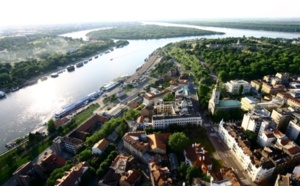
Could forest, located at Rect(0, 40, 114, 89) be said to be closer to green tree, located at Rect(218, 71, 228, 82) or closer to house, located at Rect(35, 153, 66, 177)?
house, located at Rect(35, 153, 66, 177)

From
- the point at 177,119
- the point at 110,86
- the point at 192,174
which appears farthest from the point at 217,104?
the point at 110,86

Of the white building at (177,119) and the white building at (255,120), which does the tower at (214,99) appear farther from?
the white building at (255,120)

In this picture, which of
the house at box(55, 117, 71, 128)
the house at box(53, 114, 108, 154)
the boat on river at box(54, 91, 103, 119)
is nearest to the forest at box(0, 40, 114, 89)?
the boat on river at box(54, 91, 103, 119)

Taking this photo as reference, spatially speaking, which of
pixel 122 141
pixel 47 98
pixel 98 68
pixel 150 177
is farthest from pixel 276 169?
pixel 98 68

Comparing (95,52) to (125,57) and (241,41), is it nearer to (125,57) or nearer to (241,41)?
(125,57)

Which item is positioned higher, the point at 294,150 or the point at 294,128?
the point at 294,128

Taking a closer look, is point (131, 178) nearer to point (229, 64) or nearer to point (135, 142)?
point (135, 142)
